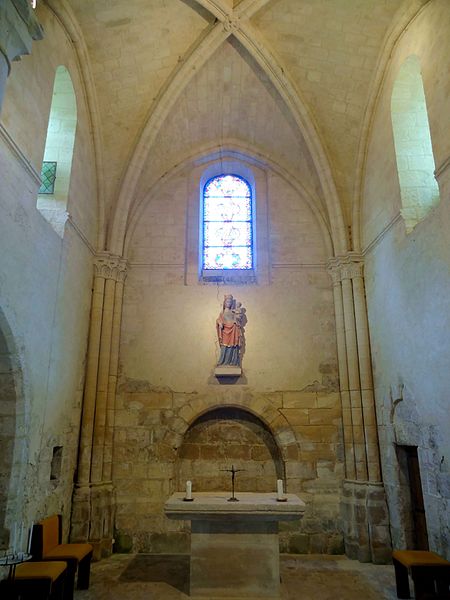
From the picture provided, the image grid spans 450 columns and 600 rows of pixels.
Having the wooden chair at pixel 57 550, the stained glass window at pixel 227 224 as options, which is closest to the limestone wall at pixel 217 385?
the stained glass window at pixel 227 224

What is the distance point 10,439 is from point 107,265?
415 centimetres

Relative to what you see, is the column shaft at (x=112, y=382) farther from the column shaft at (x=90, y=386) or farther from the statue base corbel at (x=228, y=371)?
the statue base corbel at (x=228, y=371)

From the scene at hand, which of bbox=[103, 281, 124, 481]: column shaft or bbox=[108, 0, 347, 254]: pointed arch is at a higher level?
bbox=[108, 0, 347, 254]: pointed arch

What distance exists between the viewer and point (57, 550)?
559 centimetres

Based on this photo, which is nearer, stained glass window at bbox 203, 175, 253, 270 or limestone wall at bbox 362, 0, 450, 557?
limestone wall at bbox 362, 0, 450, 557

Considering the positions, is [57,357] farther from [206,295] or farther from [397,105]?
[397,105]

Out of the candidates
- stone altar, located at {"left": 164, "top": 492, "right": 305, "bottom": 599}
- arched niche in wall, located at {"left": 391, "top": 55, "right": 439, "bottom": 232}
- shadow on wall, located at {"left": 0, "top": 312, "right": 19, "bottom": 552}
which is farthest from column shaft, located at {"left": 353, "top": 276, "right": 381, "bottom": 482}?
shadow on wall, located at {"left": 0, "top": 312, "right": 19, "bottom": 552}

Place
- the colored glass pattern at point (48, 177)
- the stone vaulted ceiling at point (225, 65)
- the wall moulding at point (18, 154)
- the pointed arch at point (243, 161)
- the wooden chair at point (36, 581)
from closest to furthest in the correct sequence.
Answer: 1. the wooden chair at point (36, 581)
2. the wall moulding at point (18, 154)
3. the colored glass pattern at point (48, 177)
4. the stone vaulted ceiling at point (225, 65)
5. the pointed arch at point (243, 161)

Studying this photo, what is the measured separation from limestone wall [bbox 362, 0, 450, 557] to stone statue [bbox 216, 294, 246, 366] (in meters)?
2.50

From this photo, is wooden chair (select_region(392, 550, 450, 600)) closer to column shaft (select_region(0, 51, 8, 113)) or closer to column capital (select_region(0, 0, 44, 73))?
column shaft (select_region(0, 51, 8, 113))

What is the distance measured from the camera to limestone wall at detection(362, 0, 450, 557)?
579 cm

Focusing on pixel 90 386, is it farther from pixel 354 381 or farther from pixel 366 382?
pixel 366 382

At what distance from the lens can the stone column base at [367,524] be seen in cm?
737

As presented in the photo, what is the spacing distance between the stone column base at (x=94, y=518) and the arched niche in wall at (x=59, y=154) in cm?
432
